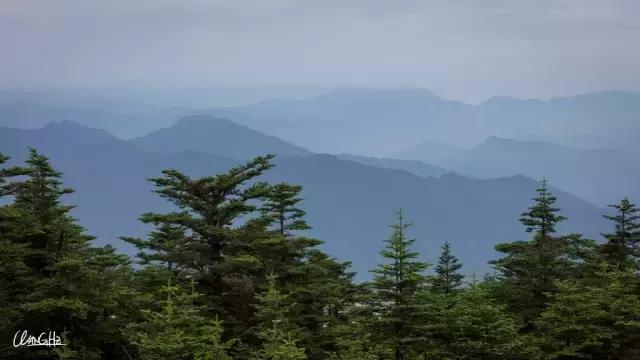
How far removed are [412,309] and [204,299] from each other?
6651 millimetres

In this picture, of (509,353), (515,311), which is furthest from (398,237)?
(515,311)

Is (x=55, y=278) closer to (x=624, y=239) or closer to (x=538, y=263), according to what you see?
(x=538, y=263)

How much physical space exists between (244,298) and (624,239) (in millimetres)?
16897

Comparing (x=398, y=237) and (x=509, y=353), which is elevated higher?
(x=398, y=237)

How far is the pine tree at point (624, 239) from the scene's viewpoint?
24864 mm

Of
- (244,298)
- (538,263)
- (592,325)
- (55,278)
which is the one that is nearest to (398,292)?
(244,298)

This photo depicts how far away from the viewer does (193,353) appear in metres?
14.7

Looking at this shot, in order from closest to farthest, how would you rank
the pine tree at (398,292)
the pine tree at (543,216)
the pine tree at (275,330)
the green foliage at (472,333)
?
the pine tree at (275,330) < the green foliage at (472,333) < the pine tree at (398,292) < the pine tree at (543,216)

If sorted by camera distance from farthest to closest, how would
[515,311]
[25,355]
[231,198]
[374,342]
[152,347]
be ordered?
[515,311] → [231,198] → [374,342] → [25,355] → [152,347]

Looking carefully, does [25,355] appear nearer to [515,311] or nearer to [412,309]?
[412,309]

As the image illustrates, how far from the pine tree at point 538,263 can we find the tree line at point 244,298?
17 cm

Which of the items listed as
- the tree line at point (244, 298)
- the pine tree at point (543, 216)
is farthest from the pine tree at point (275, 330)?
the pine tree at point (543, 216)

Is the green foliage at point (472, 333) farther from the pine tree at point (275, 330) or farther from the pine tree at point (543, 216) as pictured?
the pine tree at point (543, 216)

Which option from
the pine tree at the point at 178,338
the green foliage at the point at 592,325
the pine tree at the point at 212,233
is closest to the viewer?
the pine tree at the point at 178,338
